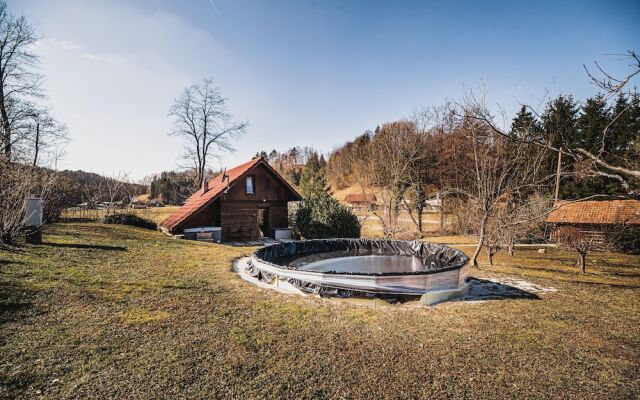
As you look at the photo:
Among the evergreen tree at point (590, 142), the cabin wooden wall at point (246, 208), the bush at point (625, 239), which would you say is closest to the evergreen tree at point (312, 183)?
the cabin wooden wall at point (246, 208)

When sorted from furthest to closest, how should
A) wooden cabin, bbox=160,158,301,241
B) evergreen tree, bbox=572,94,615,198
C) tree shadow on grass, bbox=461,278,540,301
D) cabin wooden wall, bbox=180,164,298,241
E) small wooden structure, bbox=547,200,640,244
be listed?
evergreen tree, bbox=572,94,615,198, cabin wooden wall, bbox=180,164,298,241, small wooden structure, bbox=547,200,640,244, wooden cabin, bbox=160,158,301,241, tree shadow on grass, bbox=461,278,540,301

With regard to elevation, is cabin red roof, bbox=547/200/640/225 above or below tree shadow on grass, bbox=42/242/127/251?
above

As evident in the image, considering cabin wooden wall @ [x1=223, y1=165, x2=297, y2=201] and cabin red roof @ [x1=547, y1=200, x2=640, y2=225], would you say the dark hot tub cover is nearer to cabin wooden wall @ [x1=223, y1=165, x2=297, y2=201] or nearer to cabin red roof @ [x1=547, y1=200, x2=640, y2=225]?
cabin wooden wall @ [x1=223, y1=165, x2=297, y2=201]

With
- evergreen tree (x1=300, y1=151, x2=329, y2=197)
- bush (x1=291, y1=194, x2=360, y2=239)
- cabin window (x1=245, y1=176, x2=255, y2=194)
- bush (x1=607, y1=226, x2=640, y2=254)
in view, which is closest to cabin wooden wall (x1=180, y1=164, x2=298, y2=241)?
cabin window (x1=245, y1=176, x2=255, y2=194)

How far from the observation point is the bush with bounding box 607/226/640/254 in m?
18.6

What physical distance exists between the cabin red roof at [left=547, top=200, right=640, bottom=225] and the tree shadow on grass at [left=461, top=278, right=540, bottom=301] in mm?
11546

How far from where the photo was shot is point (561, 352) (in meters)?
5.32

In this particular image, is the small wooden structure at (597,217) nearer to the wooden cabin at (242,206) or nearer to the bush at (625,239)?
the bush at (625,239)

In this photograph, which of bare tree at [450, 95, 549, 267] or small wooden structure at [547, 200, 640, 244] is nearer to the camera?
bare tree at [450, 95, 549, 267]

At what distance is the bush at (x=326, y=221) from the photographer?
65.6 ft

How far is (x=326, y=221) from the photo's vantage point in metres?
19.9

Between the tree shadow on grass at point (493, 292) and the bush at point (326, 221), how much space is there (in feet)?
33.7

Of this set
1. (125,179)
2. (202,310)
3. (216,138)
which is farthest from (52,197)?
(202,310)

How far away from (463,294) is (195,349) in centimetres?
743
